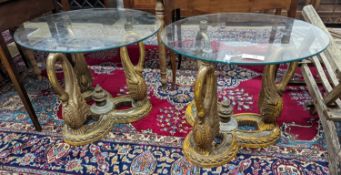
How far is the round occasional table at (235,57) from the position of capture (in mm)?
900

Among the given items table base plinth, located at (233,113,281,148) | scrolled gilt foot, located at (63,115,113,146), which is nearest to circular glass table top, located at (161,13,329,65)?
table base plinth, located at (233,113,281,148)

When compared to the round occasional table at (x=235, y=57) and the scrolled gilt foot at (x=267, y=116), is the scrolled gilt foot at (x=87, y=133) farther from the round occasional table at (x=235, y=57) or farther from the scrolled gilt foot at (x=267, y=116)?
the scrolled gilt foot at (x=267, y=116)

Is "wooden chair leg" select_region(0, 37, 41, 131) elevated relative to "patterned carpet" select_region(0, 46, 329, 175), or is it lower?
elevated

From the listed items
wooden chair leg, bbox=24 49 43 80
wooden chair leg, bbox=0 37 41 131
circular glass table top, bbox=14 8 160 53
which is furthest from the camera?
wooden chair leg, bbox=24 49 43 80

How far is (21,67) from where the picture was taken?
2086 millimetres

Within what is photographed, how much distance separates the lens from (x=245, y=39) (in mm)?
1060

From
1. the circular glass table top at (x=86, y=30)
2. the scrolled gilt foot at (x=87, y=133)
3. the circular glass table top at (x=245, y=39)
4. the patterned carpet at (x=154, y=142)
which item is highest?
the circular glass table top at (x=245, y=39)

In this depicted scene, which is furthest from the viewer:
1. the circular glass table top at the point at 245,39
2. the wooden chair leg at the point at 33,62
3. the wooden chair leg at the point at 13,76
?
the wooden chair leg at the point at 33,62

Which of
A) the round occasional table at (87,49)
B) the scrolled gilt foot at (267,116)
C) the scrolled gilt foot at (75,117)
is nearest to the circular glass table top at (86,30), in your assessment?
the round occasional table at (87,49)

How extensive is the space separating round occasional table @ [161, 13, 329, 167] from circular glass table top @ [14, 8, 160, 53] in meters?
0.17

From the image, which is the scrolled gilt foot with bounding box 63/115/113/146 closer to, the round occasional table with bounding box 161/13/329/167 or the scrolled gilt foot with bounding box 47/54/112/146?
the scrolled gilt foot with bounding box 47/54/112/146

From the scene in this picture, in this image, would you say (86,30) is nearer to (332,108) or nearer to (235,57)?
(235,57)

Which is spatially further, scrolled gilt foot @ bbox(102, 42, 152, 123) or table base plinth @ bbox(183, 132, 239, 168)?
scrolled gilt foot @ bbox(102, 42, 152, 123)

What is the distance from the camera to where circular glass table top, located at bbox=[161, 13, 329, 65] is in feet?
2.86
